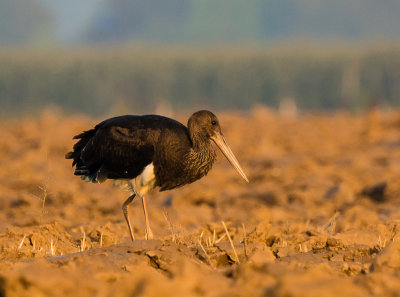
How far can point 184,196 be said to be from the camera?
10.8m

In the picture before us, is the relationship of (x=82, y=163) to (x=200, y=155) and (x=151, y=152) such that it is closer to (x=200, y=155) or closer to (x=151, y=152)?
(x=151, y=152)

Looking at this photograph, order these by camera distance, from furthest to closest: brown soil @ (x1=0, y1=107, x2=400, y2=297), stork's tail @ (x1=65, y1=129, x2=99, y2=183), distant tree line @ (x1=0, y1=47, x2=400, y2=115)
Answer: distant tree line @ (x1=0, y1=47, x2=400, y2=115), stork's tail @ (x1=65, y1=129, x2=99, y2=183), brown soil @ (x1=0, y1=107, x2=400, y2=297)

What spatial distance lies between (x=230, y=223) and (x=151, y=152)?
1112 mm

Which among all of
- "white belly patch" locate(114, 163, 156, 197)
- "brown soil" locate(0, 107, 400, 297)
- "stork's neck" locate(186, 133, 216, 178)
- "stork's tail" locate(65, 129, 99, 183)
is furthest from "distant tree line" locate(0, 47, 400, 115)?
"stork's neck" locate(186, 133, 216, 178)

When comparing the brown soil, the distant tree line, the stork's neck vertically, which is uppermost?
the distant tree line

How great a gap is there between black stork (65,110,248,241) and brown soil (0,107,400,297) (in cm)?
47

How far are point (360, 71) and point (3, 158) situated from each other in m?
54.2

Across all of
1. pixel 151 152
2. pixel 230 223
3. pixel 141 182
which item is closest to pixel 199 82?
pixel 230 223

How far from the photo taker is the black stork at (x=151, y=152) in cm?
671

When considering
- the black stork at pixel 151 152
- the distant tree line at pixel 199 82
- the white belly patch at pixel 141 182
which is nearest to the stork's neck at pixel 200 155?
the black stork at pixel 151 152

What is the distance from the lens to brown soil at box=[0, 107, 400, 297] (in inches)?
141

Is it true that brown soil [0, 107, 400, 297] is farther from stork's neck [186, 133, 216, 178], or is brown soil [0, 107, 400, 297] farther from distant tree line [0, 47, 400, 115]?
distant tree line [0, 47, 400, 115]

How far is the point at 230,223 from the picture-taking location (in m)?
7.37

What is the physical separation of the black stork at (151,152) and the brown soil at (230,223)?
1.55 feet
